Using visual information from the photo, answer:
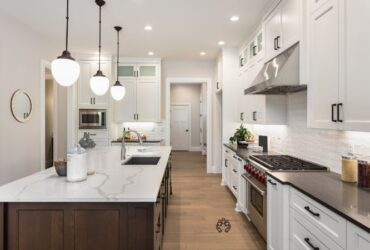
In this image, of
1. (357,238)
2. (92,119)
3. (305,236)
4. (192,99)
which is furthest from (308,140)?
(192,99)

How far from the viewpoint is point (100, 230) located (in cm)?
162

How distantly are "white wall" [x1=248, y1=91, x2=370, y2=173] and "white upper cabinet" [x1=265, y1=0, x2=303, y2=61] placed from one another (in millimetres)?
609

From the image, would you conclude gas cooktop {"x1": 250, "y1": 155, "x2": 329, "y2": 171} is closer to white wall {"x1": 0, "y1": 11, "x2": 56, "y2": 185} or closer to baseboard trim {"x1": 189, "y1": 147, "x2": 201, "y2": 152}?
white wall {"x1": 0, "y1": 11, "x2": 56, "y2": 185}

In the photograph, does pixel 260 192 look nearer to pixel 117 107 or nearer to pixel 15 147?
pixel 15 147

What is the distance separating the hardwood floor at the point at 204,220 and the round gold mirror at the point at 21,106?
2.78 metres

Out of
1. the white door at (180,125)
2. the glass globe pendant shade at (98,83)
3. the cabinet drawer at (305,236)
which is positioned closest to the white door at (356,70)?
the cabinet drawer at (305,236)

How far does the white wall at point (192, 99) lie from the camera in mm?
10859

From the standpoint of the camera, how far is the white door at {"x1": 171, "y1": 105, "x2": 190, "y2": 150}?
10.9m

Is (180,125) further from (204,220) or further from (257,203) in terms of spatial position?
(257,203)

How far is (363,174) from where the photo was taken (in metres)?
1.77

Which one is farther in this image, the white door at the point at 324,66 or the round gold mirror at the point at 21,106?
the round gold mirror at the point at 21,106

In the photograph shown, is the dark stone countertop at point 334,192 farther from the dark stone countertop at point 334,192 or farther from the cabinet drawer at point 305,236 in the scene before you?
the cabinet drawer at point 305,236

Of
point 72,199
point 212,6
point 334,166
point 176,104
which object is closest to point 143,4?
point 212,6

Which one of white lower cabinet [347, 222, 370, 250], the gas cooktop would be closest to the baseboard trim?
the gas cooktop
